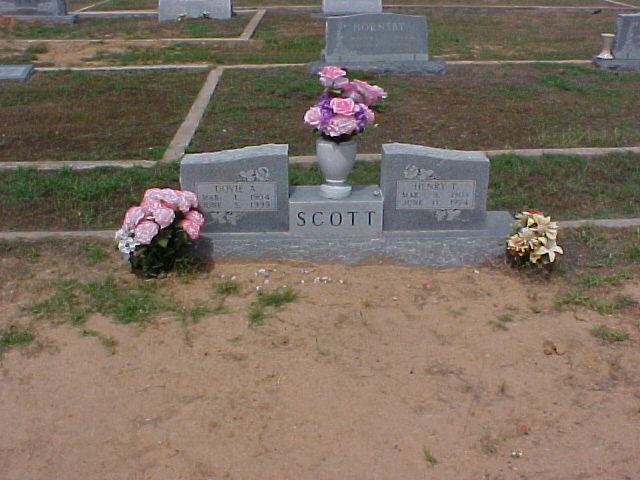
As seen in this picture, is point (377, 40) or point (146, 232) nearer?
point (146, 232)

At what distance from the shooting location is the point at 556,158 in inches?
282

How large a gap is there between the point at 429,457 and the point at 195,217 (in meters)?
2.32

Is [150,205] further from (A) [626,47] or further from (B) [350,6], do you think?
(B) [350,6]

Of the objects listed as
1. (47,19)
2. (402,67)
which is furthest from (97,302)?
(47,19)

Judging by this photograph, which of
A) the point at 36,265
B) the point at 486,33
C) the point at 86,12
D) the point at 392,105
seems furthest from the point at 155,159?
the point at 86,12

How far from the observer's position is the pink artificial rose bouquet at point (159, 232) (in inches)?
183

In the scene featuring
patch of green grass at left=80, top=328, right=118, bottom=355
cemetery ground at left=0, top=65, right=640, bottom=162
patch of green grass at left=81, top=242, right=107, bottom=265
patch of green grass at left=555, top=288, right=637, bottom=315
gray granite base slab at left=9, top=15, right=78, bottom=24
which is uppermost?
gray granite base slab at left=9, top=15, right=78, bottom=24

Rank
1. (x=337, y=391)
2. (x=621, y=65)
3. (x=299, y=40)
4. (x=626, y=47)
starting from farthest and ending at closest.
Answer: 1. (x=299, y=40)
2. (x=626, y=47)
3. (x=621, y=65)
4. (x=337, y=391)

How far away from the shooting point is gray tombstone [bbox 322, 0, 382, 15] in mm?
18156

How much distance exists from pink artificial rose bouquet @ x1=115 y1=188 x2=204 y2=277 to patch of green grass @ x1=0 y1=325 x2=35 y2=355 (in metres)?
0.79

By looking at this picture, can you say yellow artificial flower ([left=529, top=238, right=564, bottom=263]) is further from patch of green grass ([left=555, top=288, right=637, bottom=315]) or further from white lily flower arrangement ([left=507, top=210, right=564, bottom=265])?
patch of green grass ([left=555, top=288, right=637, bottom=315])

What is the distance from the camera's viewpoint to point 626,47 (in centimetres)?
1191

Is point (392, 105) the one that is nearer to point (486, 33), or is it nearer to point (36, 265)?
point (36, 265)

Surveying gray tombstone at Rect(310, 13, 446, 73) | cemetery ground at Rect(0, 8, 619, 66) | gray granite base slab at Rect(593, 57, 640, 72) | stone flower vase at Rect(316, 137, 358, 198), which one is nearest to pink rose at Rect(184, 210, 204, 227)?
stone flower vase at Rect(316, 137, 358, 198)
